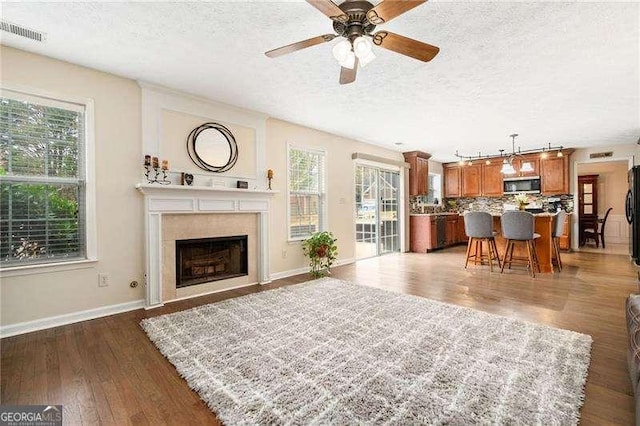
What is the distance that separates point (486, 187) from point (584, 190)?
3.20m

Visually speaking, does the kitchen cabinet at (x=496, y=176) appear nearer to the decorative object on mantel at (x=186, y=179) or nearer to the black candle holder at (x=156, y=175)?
the decorative object on mantel at (x=186, y=179)

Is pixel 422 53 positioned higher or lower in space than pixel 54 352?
higher

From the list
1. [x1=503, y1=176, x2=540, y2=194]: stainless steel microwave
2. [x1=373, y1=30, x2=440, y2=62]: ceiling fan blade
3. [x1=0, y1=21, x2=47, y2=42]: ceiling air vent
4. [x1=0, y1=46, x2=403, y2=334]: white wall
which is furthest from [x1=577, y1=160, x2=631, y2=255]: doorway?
[x1=0, y1=21, x2=47, y2=42]: ceiling air vent

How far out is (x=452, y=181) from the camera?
28.5 feet

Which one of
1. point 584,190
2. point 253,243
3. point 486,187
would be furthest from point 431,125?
point 584,190

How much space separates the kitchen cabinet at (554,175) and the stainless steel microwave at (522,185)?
0.39 ft

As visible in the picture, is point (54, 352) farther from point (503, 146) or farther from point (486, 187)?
point (486, 187)

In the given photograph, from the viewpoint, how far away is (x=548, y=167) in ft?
23.4

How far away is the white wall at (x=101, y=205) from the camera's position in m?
2.63

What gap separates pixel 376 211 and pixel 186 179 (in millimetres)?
4267

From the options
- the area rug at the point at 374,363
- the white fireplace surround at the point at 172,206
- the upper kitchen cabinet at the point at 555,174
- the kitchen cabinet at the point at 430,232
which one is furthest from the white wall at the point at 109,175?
the upper kitchen cabinet at the point at 555,174
